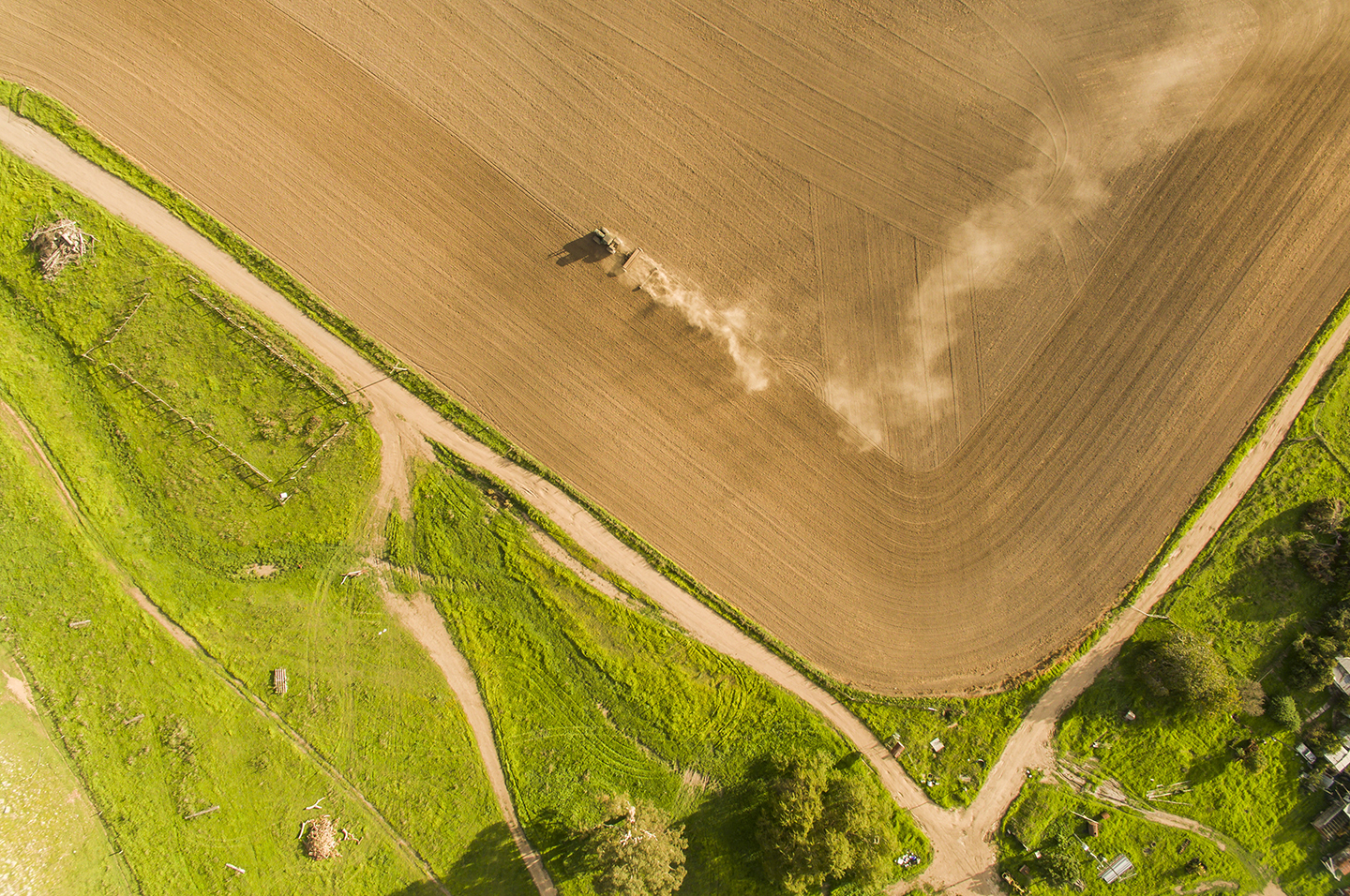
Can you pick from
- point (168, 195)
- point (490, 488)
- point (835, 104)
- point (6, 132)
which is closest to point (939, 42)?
point (835, 104)

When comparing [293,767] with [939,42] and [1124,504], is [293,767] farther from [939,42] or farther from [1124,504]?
[939,42]

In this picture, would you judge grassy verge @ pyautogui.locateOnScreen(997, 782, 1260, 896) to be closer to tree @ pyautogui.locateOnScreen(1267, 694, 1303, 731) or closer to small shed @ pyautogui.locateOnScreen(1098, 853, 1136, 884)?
small shed @ pyautogui.locateOnScreen(1098, 853, 1136, 884)

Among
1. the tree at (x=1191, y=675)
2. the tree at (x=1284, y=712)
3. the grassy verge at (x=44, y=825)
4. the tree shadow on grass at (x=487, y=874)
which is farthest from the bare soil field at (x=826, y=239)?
the grassy verge at (x=44, y=825)

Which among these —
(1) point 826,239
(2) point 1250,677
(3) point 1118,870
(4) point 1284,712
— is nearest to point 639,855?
(3) point 1118,870

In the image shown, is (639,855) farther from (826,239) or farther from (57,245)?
(57,245)

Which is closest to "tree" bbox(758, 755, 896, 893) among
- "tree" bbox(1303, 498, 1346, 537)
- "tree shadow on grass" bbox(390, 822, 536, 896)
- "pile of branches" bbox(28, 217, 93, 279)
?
"tree shadow on grass" bbox(390, 822, 536, 896)

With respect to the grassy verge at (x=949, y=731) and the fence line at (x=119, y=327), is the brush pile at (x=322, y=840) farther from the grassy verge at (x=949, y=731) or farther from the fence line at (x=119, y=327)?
the grassy verge at (x=949, y=731)
